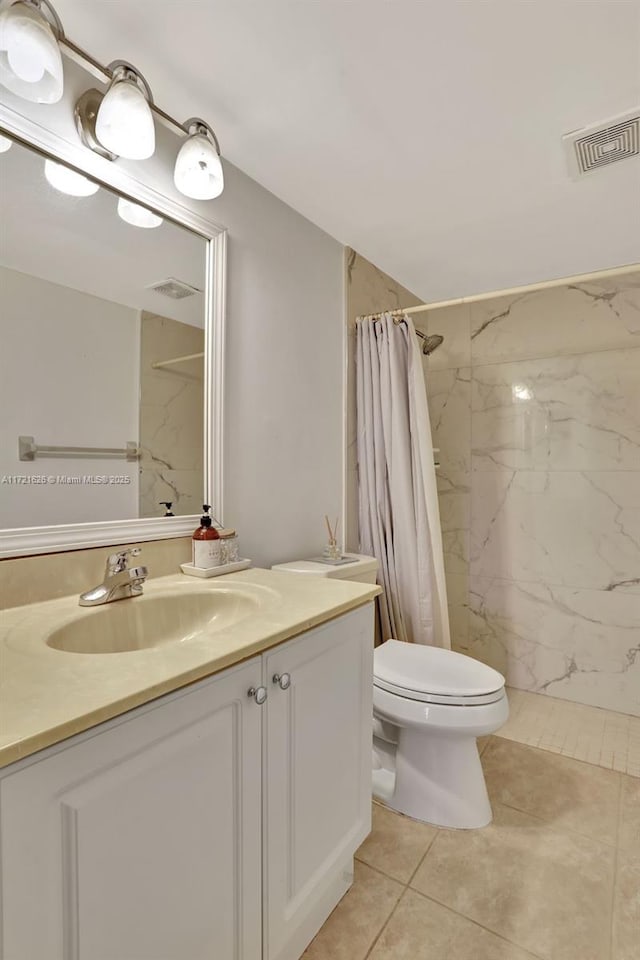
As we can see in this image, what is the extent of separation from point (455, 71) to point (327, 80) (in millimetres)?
334

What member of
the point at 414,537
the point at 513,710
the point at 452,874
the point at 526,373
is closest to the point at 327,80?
the point at 414,537

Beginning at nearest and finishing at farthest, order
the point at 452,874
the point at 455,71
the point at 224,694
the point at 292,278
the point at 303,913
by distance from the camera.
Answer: the point at 224,694, the point at 303,913, the point at 455,71, the point at 452,874, the point at 292,278

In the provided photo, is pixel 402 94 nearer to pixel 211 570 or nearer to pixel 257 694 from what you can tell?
pixel 211 570

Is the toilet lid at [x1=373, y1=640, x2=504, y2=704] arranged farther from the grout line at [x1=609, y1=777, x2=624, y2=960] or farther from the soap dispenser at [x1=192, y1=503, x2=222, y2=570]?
the soap dispenser at [x1=192, y1=503, x2=222, y2=570]

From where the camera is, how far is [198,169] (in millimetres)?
1316

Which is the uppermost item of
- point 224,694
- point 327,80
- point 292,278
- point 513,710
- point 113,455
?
point 327,80

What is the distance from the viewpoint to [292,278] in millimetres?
1878

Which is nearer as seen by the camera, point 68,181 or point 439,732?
point 68,181

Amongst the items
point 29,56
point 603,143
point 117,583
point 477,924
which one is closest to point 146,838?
point 117,583

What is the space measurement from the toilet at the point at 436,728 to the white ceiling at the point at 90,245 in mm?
993

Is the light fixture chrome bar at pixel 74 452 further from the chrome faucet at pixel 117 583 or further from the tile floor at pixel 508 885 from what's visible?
the tile floor at pixel 508 885

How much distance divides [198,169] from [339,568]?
4.24 feet

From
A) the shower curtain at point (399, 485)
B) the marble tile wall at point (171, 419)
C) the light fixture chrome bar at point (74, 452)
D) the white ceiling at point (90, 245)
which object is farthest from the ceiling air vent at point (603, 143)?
the light fixture chrome bar at point (74, 452)

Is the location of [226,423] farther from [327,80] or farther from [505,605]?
[505,605]
